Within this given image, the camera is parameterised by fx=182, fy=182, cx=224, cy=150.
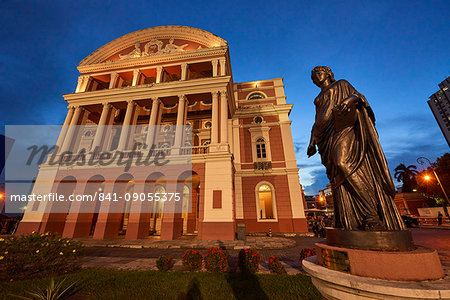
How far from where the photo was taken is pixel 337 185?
322cm

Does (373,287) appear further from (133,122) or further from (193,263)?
(133,122)

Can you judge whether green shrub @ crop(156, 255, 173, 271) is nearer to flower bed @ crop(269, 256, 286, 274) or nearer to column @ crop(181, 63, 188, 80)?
flower bed @ crop(269, 256, 286, 274)

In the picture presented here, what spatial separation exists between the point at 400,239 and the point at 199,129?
1848 centimetres

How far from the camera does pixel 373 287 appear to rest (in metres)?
1.86

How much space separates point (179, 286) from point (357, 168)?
4869 millimetres

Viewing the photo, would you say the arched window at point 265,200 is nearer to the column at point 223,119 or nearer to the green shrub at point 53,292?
the column at point 223,119

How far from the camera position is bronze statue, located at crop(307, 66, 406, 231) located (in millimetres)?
2814

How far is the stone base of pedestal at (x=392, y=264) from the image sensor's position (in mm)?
1970

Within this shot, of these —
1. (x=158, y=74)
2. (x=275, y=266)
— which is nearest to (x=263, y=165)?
(x=275, y=266)

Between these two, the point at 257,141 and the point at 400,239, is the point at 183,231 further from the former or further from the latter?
the point at 400,239

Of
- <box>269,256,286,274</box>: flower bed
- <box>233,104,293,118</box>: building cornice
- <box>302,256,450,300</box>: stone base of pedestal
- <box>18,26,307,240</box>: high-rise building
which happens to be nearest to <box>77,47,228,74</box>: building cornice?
<box>18,26,307,240</box>: high-rise building

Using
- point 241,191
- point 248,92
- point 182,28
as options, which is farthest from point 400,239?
point 182,28

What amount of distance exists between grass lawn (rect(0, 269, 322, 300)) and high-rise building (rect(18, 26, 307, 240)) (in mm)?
6586

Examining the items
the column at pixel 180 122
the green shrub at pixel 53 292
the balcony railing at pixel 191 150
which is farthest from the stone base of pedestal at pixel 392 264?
the column at pixel 180 122
